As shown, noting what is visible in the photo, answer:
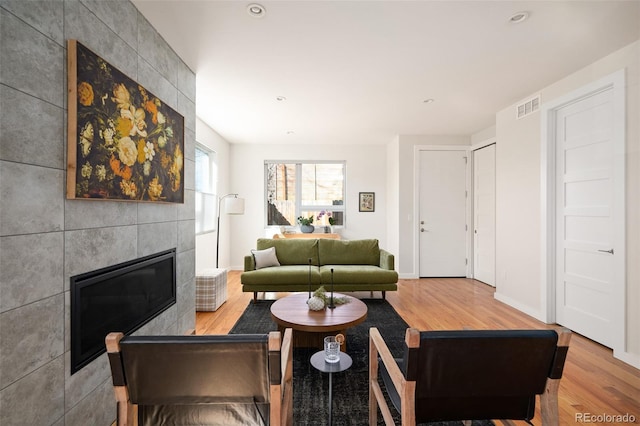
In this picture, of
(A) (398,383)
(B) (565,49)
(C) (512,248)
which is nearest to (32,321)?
(A) (398,383)

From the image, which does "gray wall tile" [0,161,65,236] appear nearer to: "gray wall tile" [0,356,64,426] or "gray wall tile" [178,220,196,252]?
"gray wall tile" [0,356,64,426]

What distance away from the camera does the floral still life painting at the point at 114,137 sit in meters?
1.49

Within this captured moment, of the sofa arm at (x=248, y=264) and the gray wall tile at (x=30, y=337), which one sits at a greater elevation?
the gray wall tile at (x=30, y=337)

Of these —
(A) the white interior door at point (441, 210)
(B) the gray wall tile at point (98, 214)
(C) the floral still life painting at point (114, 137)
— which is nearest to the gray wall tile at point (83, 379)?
(B) the gray wall tile at point (98, 214)

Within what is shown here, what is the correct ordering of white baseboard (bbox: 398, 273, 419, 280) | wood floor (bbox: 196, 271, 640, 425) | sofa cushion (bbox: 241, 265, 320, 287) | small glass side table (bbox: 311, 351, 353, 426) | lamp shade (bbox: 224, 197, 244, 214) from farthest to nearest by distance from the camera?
white baseboard (bbox: 398, 273, 419, 280) < lamp shade (bbox: 224, 197, 244, 214) < sofa cushion (bbox: 241, 265, 320, 287) < wood floor (bbox: 196, 271, 640, 425) < small glass side table (bbox: 311, 351, 353, 426)

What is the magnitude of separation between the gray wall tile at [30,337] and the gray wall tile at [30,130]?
0.65 meters

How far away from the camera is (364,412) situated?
6.01 ft

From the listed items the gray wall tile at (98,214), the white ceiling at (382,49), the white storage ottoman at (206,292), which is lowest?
the white storage ottoman at (206,292)

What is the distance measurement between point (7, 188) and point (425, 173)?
5421mm

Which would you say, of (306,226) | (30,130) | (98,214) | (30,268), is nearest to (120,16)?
(30,130)

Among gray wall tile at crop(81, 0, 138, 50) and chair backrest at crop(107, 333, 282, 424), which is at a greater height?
gray wall tile at crop(81, 0, 138, 50)

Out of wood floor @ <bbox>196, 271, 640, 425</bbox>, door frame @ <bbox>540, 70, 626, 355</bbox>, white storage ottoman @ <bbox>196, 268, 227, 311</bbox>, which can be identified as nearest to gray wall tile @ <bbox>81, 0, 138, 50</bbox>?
white storage ottoman @ <bbox>196, 268, 227, 311</bbox>

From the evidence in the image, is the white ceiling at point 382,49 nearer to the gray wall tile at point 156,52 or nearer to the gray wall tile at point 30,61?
the gray wall tile at point 156,52

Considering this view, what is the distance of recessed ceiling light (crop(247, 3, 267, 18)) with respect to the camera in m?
2.04
